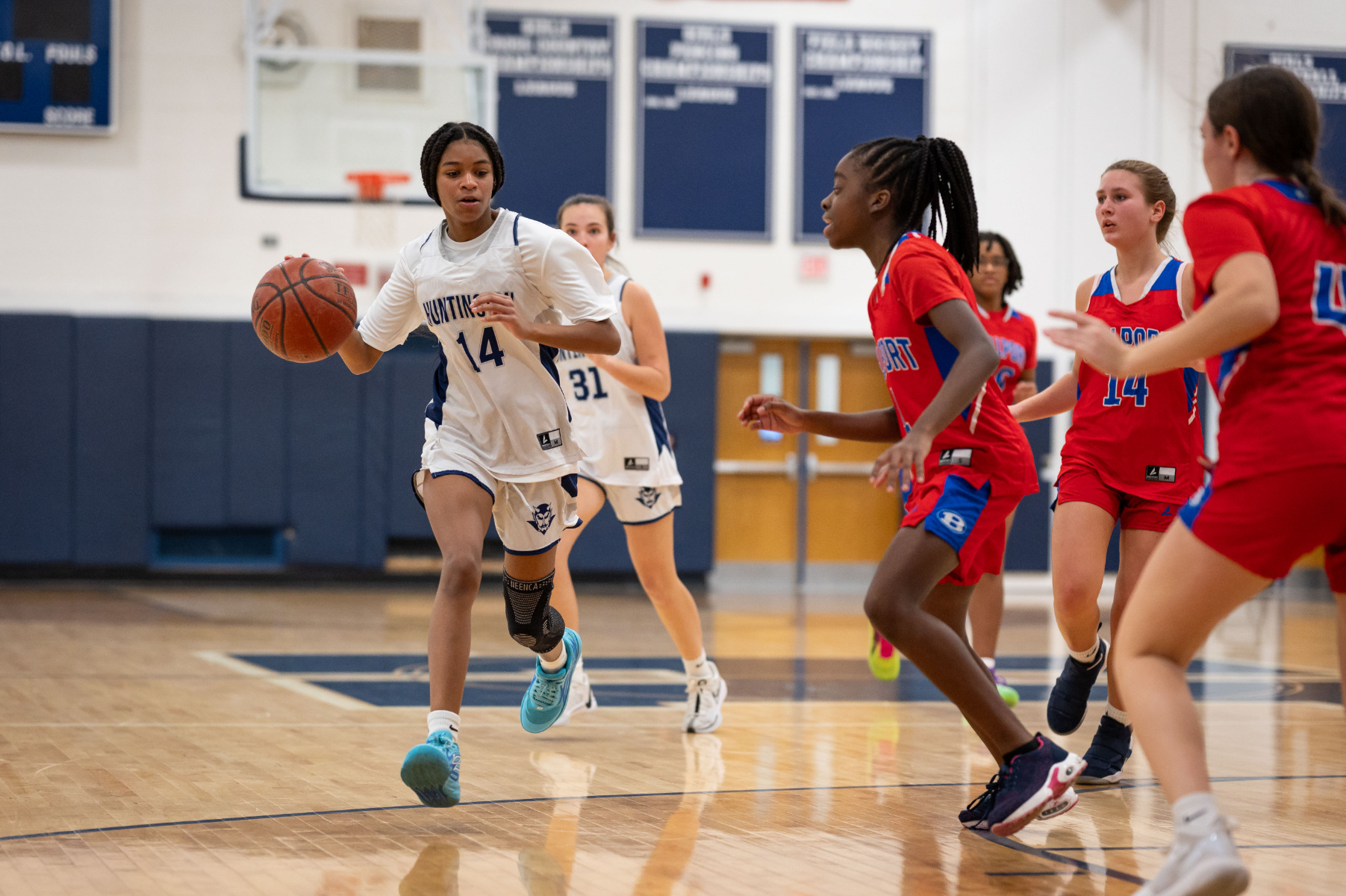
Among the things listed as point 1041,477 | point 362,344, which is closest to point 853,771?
point 362,344

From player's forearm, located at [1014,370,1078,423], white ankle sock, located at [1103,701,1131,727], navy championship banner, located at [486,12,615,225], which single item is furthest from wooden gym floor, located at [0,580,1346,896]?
navy championship banner, located at [486,12,615,225]

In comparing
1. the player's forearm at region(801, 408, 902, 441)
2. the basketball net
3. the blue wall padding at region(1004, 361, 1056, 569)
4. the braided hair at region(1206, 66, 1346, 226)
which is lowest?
the blue wall padding at region(1004, 361, 1056, 569)

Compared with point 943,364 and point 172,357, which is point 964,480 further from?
point 172,357

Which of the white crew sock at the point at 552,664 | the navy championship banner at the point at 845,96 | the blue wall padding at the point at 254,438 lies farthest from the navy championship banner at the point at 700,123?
the white crew sock at the point at 552,664

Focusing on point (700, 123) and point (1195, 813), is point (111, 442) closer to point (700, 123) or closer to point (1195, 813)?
point (700, 123)

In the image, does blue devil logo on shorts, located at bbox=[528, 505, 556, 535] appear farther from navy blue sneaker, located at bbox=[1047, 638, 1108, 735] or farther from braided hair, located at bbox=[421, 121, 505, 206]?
navy blue sneaker, located at bbox=[1047, 638, 1108, 735]

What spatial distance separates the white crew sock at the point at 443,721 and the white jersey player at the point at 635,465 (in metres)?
1.51

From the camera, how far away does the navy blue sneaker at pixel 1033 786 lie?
3209mm

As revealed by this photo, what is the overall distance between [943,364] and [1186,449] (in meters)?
1.20

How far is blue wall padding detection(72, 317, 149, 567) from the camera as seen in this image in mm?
11711

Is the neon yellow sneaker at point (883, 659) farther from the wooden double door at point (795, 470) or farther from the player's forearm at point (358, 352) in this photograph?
the wooden double door at point (795, 470)

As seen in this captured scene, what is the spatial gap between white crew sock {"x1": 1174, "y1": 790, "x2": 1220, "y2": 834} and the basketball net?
9507 millimetres

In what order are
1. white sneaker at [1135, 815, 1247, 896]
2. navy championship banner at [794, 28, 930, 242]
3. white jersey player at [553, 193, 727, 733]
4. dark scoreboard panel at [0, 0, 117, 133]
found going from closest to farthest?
white sneaker at [1135, 815, 1247, 896]
white jersey player at [553, 193, 727, 733]
dark scoreboard panel at [0, 0, 117, 133]
navy championship banner at [794, 28, 930, 242]

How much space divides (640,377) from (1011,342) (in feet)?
6.14
